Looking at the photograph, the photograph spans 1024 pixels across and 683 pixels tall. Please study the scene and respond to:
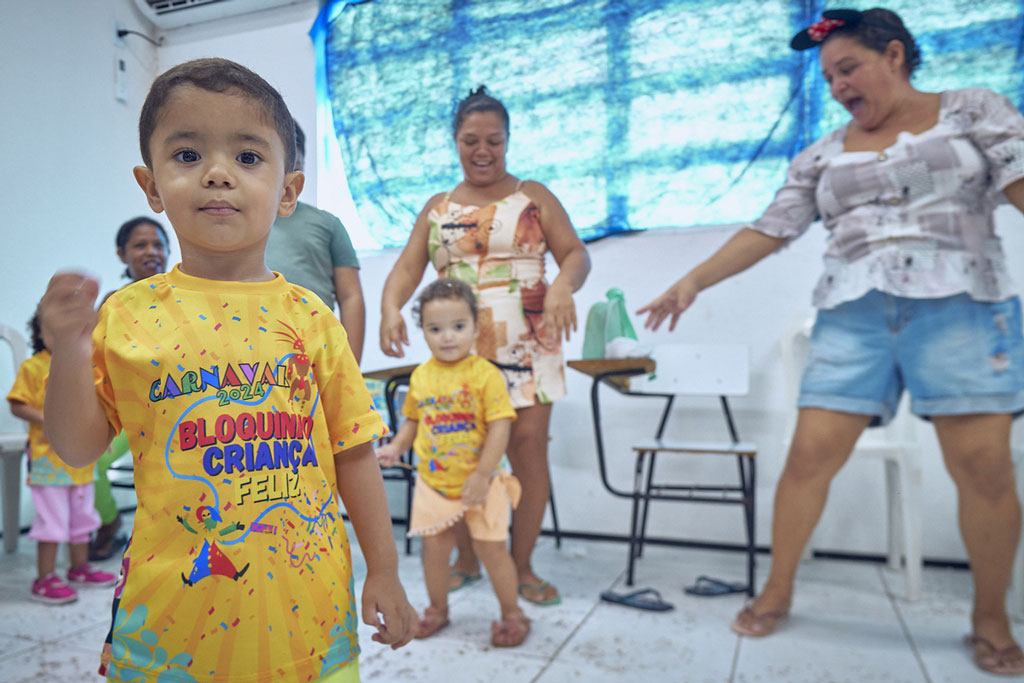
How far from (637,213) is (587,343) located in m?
0.69

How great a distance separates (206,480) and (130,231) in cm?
18

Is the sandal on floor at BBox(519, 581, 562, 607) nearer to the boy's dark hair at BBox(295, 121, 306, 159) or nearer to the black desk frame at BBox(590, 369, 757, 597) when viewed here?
the black desk frame at BBox(590, 369, 757, 597)

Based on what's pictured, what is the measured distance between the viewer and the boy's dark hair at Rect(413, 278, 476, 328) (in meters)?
0.91

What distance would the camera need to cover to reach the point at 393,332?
84 centimetres

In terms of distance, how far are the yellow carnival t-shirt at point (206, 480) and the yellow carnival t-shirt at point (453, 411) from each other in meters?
0.90

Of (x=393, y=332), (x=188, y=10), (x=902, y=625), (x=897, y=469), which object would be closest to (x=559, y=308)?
(x=393, y=332)

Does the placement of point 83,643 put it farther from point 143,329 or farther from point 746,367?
point 746,367

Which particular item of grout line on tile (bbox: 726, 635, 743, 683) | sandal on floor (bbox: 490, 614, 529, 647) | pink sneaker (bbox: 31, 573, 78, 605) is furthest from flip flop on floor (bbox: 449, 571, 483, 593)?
pink sneaker (bbox: 31, 573, 78, 605)

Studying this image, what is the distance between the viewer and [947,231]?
3.47 feet

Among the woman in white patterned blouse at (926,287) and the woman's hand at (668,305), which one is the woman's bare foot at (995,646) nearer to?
the woman in white patterned blouse at (926,287)

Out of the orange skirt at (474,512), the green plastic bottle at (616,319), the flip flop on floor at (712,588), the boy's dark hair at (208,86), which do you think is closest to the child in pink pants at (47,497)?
the boy's dark hair at (208,86)

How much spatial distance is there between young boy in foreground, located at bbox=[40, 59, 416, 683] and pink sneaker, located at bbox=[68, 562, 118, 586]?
3.18 feet

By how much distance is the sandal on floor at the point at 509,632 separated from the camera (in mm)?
1281

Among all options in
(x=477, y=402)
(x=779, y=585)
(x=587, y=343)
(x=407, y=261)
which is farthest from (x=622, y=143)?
(x=779, y=585)
